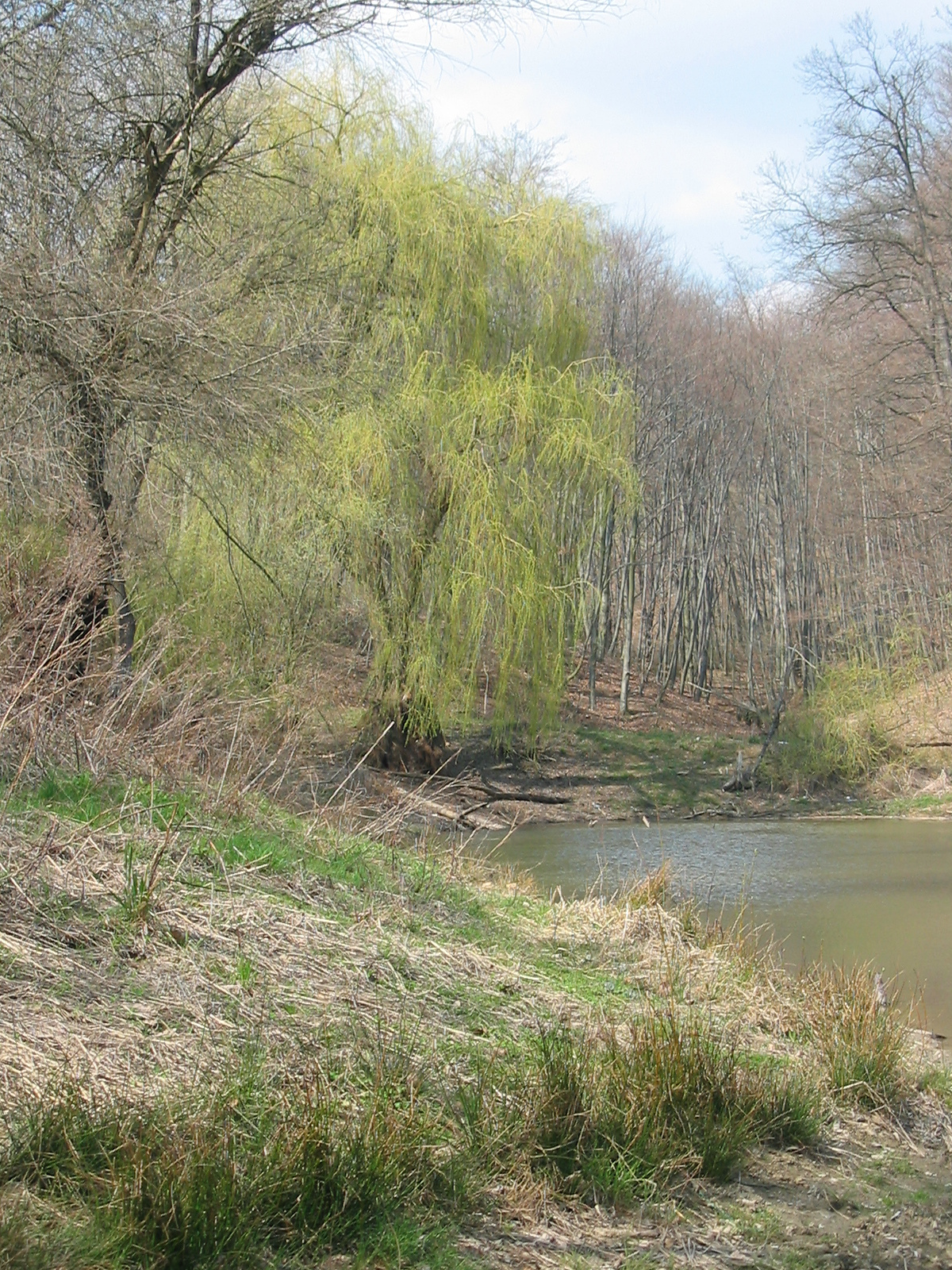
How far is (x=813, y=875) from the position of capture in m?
12.8

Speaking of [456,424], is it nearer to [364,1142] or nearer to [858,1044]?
[858,1044]

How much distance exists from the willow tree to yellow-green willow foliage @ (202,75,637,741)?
28 millimetres

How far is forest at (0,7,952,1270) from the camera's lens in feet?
11.9

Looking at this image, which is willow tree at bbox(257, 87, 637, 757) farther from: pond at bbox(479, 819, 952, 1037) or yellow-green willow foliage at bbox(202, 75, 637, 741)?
pond at bbox(479, 819, 952, 1037)

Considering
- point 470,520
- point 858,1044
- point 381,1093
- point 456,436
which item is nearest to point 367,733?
point 470,520

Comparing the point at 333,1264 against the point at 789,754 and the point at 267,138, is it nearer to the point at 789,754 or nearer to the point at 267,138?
the point at 267,138

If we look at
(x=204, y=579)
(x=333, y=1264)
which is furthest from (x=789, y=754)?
(x=333, y=1264)

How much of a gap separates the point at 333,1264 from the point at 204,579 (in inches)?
432

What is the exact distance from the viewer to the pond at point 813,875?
8.86 metres

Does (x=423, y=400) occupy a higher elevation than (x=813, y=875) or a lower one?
higher

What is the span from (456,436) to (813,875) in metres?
7.47

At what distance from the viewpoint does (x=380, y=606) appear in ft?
53.5

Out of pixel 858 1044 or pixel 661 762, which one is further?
pixel 661 762

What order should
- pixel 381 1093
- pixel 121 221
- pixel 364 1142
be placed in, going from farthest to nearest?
pixel 121 221
pixel 381 1093
pixel 364 1142
